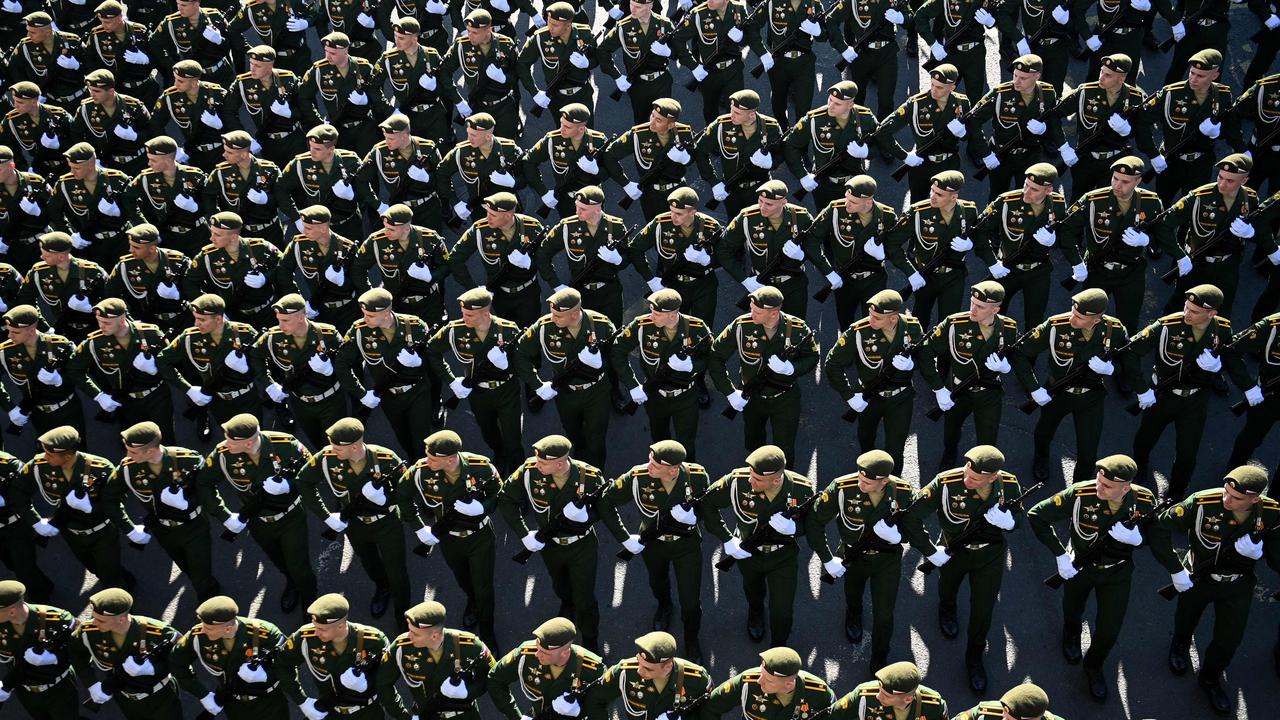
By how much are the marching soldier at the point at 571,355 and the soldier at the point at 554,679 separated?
8.33ft

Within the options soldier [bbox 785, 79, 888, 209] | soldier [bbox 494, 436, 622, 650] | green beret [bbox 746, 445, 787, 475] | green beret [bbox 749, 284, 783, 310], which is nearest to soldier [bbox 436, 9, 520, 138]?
soldier [bbox 785, 79, 888, 209]

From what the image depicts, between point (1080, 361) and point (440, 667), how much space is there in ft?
16.0

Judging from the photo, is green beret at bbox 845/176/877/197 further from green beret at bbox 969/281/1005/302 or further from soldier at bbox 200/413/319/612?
soldier at bbox 200/413/319/612

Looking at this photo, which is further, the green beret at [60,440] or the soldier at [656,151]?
the soldier at [656,151]

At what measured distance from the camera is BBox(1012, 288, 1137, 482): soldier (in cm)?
1112

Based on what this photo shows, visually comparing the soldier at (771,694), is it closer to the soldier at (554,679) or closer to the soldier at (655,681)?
the soldier at (655,681)

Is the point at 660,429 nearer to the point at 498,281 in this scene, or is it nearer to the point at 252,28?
the point at 498,281

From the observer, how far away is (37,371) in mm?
11750

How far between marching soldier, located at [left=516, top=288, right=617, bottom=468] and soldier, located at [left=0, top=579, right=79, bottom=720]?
3561 millimetres

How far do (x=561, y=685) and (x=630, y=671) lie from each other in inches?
16.1

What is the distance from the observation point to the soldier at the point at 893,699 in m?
8.84

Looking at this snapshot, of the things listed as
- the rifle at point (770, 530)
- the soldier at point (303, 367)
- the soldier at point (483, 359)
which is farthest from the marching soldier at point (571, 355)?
the rifle at point (770, 530)

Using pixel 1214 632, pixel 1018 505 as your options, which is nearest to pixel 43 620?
pixel 1018 505

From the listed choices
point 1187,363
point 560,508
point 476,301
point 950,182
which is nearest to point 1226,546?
point 1187,363
